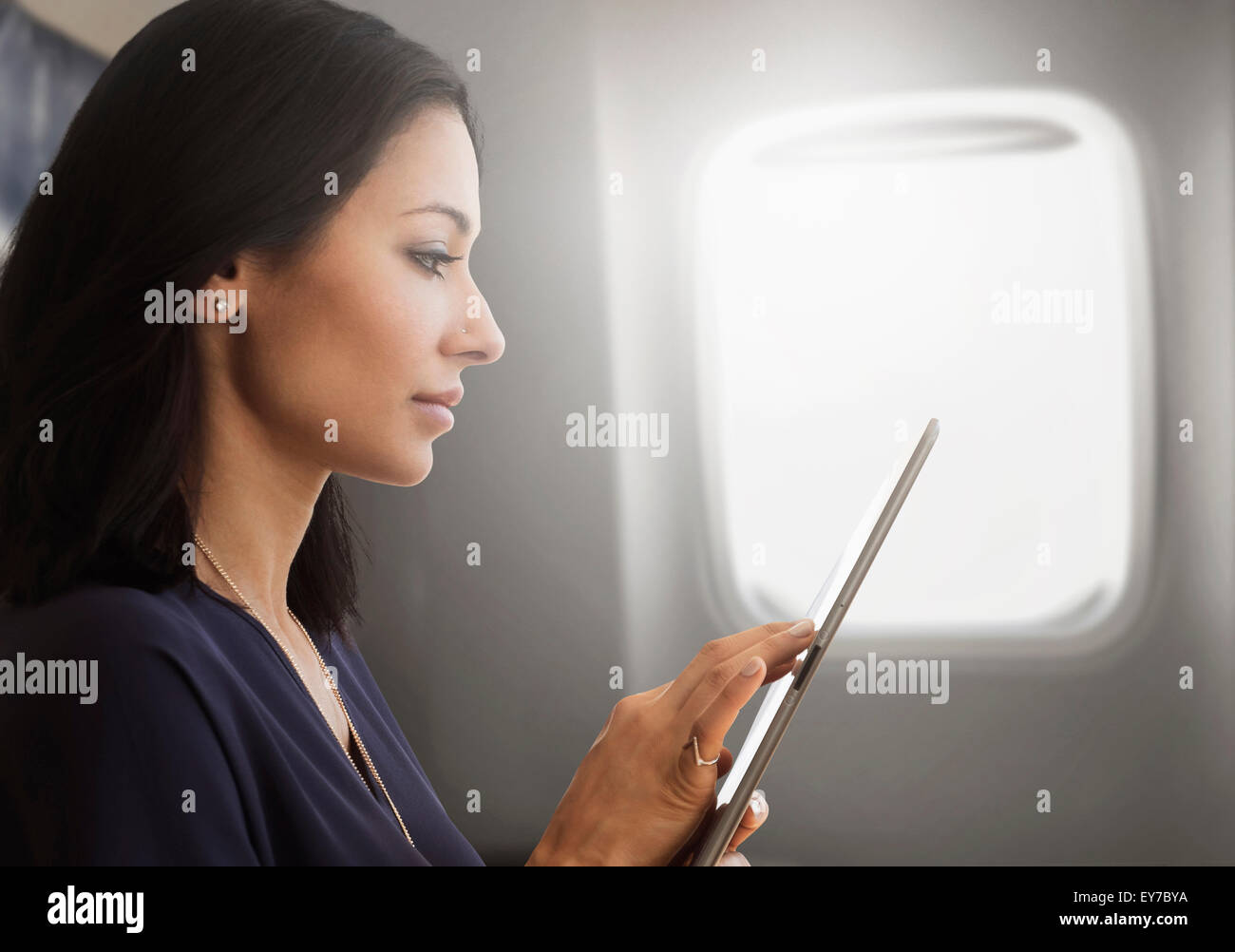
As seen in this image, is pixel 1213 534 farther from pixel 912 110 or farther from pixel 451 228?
pixel 451 228


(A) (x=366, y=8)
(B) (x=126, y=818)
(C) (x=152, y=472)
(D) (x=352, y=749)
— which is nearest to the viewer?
(B) (x=126, y=818)

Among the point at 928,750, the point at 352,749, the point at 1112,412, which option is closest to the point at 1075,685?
the point at 928,750

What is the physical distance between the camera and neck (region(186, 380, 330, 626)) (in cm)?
76

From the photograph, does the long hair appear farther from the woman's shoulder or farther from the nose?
the nose

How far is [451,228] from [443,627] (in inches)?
20.9

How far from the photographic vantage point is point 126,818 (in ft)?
1.97

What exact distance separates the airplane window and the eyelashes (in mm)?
404

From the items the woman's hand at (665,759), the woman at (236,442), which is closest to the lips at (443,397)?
the woman at (236,442)

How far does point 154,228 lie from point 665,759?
0.57 metres

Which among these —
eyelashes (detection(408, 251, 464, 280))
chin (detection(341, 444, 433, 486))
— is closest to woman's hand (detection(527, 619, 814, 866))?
chin (detection(341, 444, 433, 486))

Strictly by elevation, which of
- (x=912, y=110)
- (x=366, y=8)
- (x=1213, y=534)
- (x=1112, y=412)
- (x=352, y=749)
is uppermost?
(x=366, y=8)

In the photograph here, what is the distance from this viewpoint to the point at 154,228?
2.47 feet

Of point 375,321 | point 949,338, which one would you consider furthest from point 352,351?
point 949,338

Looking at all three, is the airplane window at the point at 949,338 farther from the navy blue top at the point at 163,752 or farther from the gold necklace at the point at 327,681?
the navy blue top at the point at 163,752
